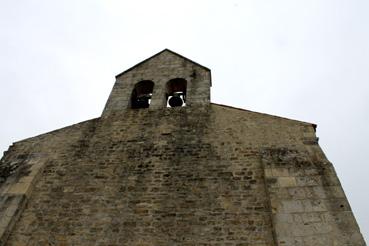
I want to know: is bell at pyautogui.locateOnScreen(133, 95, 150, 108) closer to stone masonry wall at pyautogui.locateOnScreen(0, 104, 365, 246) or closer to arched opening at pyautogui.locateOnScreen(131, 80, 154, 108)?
arched opening at pyautogui.locateOnScreen(131, 80, 154, 108)

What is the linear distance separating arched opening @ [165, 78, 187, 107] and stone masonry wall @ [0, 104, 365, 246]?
112cm

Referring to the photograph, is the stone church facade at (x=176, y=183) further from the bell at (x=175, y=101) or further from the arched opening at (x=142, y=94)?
the arched opening at (x=142, y=94)

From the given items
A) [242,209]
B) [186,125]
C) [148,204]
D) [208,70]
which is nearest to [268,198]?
[242,209]

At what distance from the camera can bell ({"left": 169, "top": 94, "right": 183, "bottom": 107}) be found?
29.7 ft

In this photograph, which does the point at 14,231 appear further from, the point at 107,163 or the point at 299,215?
the point at 299,215

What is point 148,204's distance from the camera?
19.5ft

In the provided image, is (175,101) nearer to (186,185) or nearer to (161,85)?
(161,85)

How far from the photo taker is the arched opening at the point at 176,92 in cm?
909

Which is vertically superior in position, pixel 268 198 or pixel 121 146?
pixel 121 146

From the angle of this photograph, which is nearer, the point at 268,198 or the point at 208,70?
the point at 268,198

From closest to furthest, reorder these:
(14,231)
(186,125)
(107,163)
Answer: (14,231)
(107,163)
(186,125)

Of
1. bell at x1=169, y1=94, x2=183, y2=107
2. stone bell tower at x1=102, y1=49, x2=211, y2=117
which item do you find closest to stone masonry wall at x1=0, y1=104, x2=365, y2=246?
stone bell tower at x1=102, y1=49, x2=211, y2=117

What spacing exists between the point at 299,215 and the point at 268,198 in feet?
1.87

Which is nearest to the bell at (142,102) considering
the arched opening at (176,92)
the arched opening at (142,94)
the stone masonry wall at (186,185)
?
the arched opening at (142,94)
